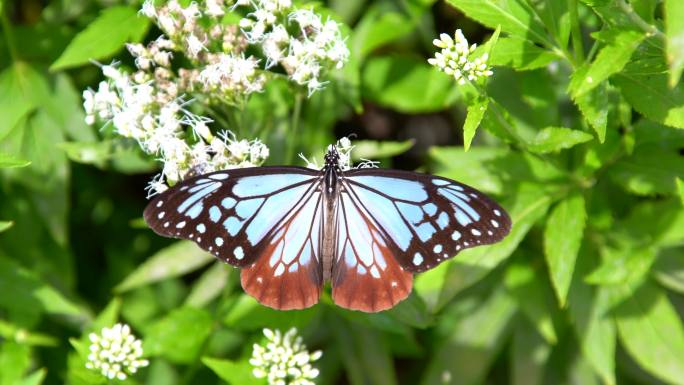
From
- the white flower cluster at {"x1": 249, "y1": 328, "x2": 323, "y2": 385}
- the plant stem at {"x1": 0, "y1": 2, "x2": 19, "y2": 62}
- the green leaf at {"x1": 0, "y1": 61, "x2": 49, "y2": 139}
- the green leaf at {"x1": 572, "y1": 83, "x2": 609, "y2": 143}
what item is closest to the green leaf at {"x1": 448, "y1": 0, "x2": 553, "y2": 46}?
the green leaf at {"x1": 572, "y1": 83, "x2": 609, "y2": 143}

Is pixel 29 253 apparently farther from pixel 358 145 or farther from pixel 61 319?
pixel 358 145

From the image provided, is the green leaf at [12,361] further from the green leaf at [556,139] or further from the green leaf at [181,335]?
the green leaf at [556,139]

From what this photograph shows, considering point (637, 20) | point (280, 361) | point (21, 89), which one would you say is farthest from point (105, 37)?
point (637, 20)

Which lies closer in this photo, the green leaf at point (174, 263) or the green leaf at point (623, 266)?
the green leaf at point (623, 266)

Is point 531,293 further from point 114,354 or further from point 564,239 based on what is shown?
point 114,354

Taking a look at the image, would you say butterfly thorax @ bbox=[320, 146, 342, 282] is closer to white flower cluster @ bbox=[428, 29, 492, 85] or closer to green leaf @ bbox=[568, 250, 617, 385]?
white flower cluster @ bbox=[428, 29, 492, 85]

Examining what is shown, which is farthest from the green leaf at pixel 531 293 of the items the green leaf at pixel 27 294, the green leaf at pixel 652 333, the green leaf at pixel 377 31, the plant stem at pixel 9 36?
the plant stem at pixel 9 36

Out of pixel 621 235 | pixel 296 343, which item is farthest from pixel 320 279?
pixel 621 235
